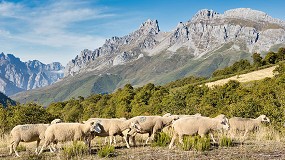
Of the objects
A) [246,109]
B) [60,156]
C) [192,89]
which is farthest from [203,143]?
[192,89]

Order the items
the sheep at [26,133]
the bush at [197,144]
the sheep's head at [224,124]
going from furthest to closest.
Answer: the sheep's head at [224,124] → the sheep at [26,133] → the bush at [197,144]

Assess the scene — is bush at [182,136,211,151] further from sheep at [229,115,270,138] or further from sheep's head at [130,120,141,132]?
sheep at [229,115,270,138]

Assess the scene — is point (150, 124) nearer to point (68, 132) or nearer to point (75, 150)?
point (68, 132)

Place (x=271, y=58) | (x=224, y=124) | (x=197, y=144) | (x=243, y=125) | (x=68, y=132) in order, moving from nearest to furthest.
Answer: (x=197, y=144) → (x=68, y=132) → (x=224, y=124) → (x=243, y=125) → (x=271, y=58)

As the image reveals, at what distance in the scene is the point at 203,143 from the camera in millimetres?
13500

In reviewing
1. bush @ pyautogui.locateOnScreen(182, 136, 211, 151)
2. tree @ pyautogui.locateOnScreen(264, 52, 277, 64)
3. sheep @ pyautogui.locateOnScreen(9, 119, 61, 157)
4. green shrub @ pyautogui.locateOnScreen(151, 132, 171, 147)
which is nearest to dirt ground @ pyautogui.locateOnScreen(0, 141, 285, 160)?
bush @ pyautogui.locateOnScreen(182, 136, 211, 151)

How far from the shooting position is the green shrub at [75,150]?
43.0 ft

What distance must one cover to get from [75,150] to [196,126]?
594 centimetres

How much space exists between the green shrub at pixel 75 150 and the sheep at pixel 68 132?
49.9 inches

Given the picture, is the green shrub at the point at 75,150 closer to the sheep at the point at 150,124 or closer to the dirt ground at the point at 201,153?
the dirt ground at the point at 201,153

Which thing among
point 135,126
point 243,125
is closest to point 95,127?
point 135,126

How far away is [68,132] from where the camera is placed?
50.0 ft

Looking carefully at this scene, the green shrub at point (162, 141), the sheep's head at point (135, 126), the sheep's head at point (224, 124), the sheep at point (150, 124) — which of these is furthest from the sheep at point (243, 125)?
the sheep's head at point (135, 126)

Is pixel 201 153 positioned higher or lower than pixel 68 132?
lower
